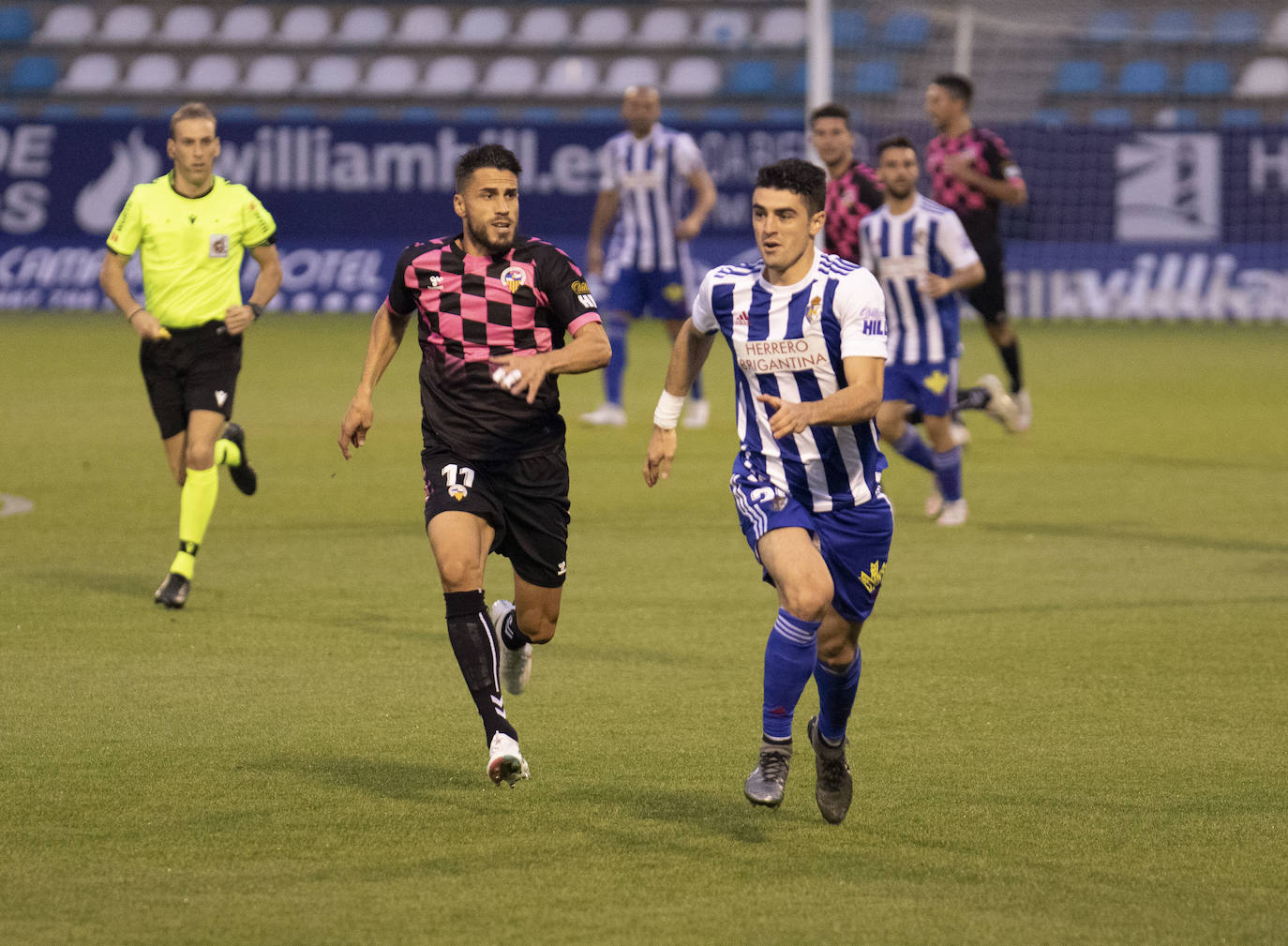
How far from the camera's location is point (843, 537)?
520cm

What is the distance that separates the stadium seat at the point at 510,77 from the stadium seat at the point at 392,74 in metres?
1.06

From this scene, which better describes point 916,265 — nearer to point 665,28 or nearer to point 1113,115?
point 1113,115

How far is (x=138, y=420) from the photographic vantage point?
49.3ft

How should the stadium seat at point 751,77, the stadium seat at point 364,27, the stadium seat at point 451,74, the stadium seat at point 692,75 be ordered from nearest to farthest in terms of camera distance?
the stadium seat at point 751,77, the stadium seat at point 692,75, the stadium seat at point 451,74, the stadium seat at point 364,27

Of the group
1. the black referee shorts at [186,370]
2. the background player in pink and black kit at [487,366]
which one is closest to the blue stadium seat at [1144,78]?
the black referee shorts at [186,370]

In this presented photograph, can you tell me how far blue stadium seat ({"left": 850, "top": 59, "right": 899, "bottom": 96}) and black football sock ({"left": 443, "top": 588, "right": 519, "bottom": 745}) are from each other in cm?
1576

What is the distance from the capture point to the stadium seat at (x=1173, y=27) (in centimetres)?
2716

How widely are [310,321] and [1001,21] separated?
417 inches

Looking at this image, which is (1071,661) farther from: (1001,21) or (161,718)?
(1001,21)

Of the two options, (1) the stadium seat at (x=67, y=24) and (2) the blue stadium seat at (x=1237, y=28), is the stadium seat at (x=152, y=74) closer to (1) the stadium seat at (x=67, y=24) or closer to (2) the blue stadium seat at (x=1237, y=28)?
(1) the stadium seat at (x=67, y=24)

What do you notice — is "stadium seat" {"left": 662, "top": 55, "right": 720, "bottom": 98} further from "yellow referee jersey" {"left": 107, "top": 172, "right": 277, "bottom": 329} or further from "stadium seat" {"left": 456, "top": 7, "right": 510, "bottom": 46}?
"yellow referee jersey" {"left": 107, "top": 172, "right": 277, "bottom": 329}

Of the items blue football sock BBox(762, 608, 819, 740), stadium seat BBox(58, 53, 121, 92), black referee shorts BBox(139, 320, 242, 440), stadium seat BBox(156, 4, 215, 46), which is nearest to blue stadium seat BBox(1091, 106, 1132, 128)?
stadium seat BBox(156, 4, 215, 46)

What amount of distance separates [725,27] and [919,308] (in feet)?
62.6

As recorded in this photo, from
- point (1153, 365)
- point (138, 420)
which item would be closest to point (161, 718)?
point (138, 420)
